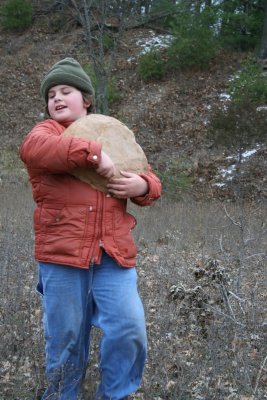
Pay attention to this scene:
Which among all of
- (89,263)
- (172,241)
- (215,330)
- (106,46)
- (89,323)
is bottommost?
(106,46)

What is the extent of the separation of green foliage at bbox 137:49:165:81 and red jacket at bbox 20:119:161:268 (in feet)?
68.5

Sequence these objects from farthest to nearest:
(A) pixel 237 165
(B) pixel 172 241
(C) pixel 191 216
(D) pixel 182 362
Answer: (A) pixel 237 165 < (C) pixel 191 216 < (B) pixel 172 241 < (D) pixel 182 362

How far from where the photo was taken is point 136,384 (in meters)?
2.74

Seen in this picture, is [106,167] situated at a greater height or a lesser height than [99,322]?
greater

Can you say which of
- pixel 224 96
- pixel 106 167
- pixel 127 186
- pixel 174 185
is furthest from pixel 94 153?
pixel 224 96

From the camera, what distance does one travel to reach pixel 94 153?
252 cm

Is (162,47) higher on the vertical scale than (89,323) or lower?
lower

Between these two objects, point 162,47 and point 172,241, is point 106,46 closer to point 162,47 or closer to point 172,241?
point 162,47

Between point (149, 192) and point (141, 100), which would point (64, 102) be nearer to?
point (149, 192)

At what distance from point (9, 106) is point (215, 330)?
68.6ft

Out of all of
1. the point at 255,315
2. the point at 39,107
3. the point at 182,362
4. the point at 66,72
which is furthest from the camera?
the point at 39,107

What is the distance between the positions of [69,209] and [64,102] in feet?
1.78

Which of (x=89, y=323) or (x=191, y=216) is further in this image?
(x=191, y=216)

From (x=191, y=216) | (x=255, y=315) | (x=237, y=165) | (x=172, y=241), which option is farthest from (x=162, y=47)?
(x=255, y=315)
